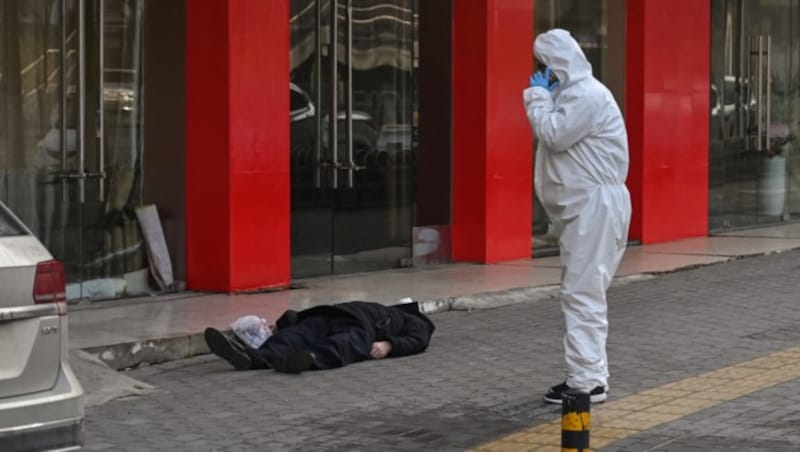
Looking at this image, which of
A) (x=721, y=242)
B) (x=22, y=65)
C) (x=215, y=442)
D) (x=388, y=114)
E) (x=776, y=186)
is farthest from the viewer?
(x=776, y=186)

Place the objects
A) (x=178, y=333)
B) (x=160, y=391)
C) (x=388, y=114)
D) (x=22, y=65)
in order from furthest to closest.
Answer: (x=388, y=114), (x=22, y=65), (x=178, y=333), (x=160, y=391)

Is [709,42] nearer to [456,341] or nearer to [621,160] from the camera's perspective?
[456,341]

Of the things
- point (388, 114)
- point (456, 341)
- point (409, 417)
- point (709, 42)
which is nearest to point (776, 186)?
point (709, 42)

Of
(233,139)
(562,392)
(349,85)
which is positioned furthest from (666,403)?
(349,85)

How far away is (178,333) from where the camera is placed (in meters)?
10.4

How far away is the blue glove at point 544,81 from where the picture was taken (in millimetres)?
8258

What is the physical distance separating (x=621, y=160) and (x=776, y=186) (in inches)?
525

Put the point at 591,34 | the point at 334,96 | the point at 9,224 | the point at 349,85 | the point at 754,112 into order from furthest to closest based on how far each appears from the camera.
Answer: the point at 754,112, the point at 591,34, the point at 349,85, the point at 334,96, the point at 9,224

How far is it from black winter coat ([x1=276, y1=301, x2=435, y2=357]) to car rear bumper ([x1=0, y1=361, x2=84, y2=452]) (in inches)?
156

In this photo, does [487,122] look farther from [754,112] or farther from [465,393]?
[465,393]

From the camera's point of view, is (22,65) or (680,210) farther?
(680,210)

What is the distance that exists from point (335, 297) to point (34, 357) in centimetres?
674

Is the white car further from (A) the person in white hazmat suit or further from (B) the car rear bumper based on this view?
(A) the person in white hazmat suit

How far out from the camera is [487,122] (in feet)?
49.3
